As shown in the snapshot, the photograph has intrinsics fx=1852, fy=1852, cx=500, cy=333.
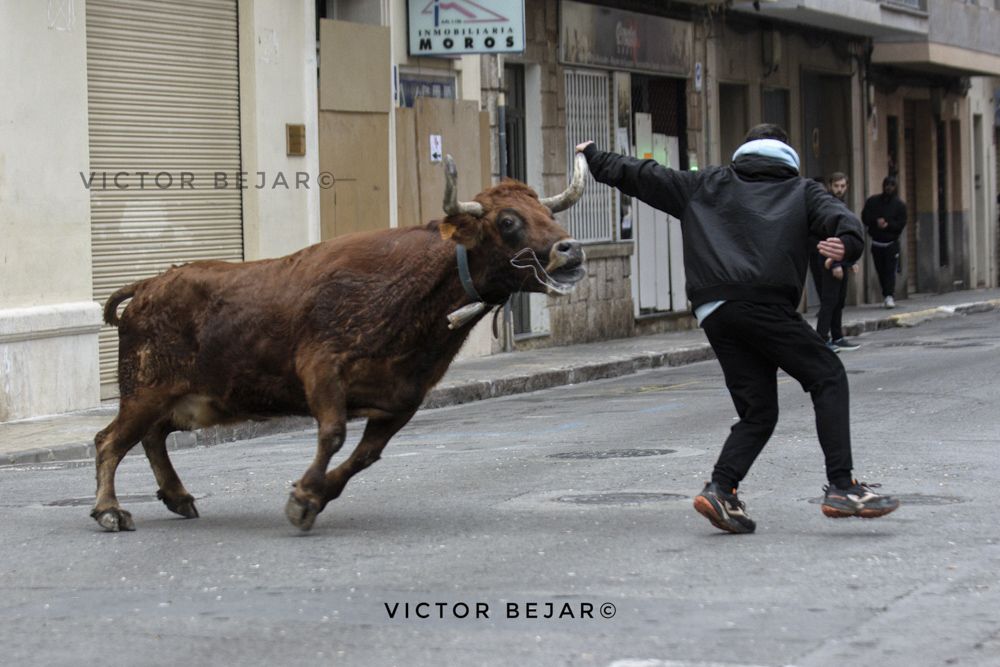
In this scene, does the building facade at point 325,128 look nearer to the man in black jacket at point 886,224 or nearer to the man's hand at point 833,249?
the man in black jacket at point 886,224

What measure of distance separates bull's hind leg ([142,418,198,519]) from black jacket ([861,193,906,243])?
2133 centimetres

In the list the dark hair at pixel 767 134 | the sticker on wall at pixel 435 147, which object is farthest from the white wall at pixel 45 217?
the dark hair at pixel 767 134

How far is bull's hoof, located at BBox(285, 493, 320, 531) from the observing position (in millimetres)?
8242

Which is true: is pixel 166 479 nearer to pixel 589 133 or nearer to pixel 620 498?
pixel 620 498

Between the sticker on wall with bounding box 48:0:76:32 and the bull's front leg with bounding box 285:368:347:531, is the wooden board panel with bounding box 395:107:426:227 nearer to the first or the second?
the sticker on wall with bounding box 48:0:76:32

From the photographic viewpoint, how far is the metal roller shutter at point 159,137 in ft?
54.7

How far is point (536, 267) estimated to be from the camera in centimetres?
848

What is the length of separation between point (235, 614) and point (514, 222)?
8.86 feet

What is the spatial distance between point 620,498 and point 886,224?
20.7 meters

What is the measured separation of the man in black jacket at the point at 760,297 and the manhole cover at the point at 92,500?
139 inches

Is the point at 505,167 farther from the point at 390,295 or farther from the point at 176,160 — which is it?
the point at 390,295

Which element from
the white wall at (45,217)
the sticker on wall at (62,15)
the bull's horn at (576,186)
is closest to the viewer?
the bull's horn at (576,186)

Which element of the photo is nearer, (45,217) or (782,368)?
(782,368)

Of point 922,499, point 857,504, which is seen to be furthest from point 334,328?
point 922,499
